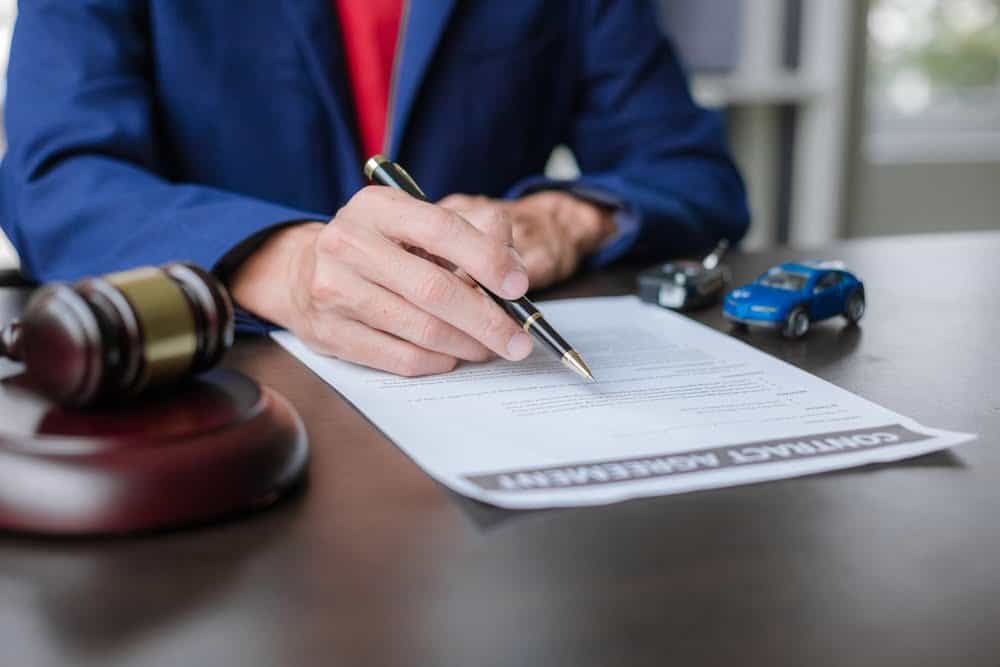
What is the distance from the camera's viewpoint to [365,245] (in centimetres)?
67

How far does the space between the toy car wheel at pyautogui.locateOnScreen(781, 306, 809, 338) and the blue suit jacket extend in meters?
0.29

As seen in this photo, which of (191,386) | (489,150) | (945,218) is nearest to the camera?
(191,386)

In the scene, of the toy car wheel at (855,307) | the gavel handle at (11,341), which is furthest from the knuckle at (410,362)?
the toy car wheel at (855,307)

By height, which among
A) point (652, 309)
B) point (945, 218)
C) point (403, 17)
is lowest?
point (945, 218)

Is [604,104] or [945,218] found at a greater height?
[604,104]

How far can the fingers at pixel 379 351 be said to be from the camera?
0.65 m

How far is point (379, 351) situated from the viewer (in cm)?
66

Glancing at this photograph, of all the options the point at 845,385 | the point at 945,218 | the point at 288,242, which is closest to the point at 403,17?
the point at 288,242

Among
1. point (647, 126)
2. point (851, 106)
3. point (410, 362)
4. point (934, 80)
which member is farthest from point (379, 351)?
point (934, 80)

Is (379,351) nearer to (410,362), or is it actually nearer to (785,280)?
(410,362)

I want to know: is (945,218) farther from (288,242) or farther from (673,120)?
(288,242)

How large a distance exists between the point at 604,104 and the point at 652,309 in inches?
21.8

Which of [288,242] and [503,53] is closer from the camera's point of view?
[288,242]

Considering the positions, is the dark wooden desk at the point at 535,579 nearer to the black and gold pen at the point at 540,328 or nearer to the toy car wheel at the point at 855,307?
the black and gold pen at the point at 540,328
